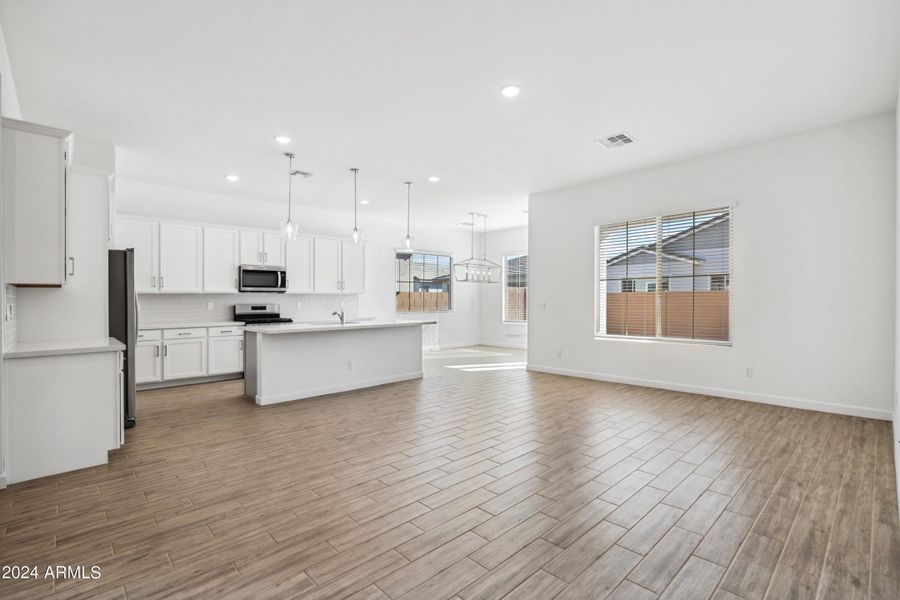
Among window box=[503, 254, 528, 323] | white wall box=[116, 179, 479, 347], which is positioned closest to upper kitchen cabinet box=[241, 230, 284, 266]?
white wall box=[116, 179, 479, 347]

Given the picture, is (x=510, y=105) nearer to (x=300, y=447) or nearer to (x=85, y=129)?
(x=300, y=447)

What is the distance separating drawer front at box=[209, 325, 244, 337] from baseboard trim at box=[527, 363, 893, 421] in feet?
16.5

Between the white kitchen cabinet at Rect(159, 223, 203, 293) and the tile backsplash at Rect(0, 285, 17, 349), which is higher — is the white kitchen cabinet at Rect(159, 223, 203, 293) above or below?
above

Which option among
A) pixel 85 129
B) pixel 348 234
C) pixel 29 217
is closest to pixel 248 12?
pixel 29 217

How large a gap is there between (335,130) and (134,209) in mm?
4100

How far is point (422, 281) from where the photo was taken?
10.5 m

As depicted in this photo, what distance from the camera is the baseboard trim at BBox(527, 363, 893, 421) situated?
444 centimetres

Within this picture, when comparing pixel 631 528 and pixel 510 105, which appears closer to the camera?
pixel 631 528

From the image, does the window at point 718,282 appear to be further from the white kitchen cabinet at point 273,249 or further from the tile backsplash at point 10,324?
the tile backsplash at point 10,324

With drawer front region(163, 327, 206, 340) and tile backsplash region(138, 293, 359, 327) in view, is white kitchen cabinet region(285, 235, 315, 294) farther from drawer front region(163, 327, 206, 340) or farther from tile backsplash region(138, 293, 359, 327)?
drawer front region(163, 327, 206, 340)

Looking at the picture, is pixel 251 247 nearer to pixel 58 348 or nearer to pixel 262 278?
pixel 262 278

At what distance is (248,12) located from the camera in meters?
2.79

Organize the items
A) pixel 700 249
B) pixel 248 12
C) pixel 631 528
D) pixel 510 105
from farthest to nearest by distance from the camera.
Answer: pixel 700 249
pixel 510 105
pixel 248 12
pixel 631 528

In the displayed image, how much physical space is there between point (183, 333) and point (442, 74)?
5190mm
